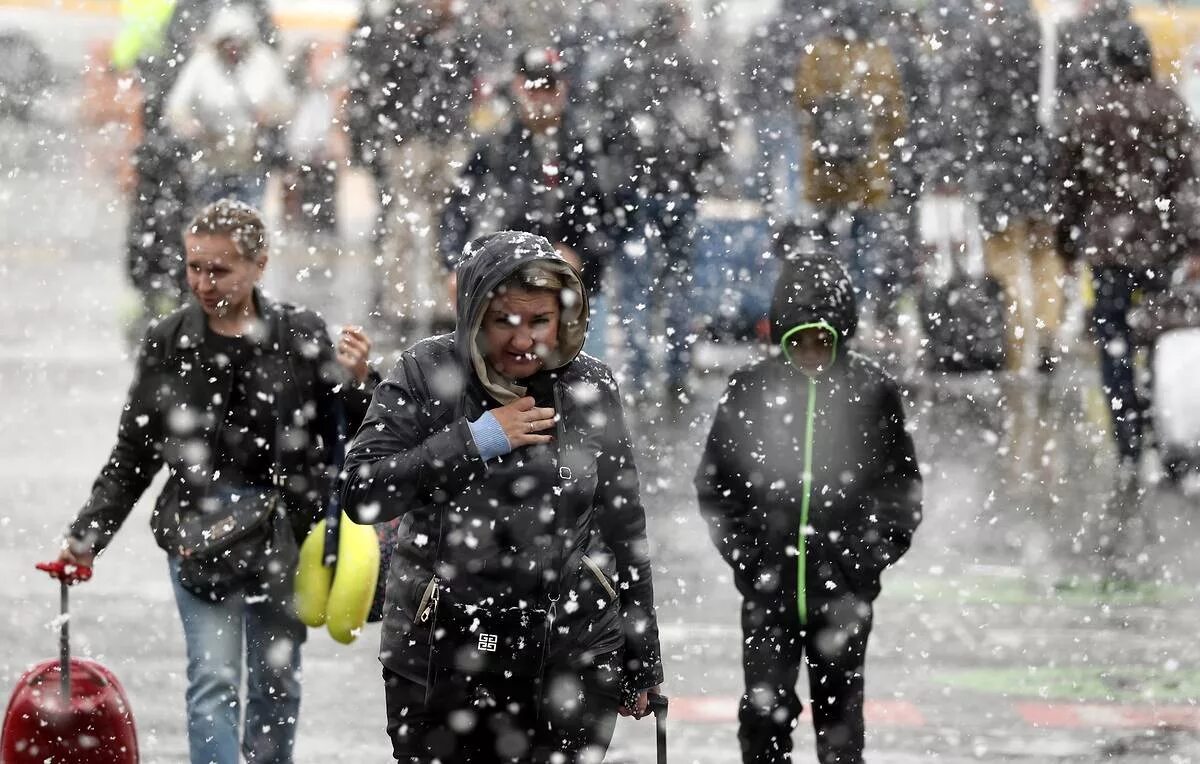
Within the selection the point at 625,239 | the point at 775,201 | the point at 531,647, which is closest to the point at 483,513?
the point at 531,647

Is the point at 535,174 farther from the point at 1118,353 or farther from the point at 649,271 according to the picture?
the point at 1118,353

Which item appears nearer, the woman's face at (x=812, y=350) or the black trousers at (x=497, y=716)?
the black trousers at (x=497, y=716)

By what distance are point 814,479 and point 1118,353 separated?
5415 mm

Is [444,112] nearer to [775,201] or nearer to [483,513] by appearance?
[775,201]

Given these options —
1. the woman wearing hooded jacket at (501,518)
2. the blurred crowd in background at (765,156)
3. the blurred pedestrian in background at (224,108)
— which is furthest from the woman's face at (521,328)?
the blurred pedestrian in background at (224,108)

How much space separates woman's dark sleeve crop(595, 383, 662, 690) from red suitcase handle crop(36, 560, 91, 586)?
1449mm

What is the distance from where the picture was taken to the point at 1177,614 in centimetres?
779

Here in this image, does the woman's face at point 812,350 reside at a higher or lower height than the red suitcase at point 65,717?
higher

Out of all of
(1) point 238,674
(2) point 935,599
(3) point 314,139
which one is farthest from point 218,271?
(3) point 314,139

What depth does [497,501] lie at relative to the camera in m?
4.12

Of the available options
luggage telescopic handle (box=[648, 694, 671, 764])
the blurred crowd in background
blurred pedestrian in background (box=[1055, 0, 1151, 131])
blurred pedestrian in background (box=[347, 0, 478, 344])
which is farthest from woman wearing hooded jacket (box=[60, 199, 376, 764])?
blurred pedestrian in background (box=[1055, 0, 1151, 131])

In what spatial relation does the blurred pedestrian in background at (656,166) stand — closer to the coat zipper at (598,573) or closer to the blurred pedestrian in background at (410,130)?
the blurred pedestrian in background at (410,130)

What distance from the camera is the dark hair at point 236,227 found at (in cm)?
518

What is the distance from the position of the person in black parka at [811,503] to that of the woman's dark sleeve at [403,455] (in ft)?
4.46
